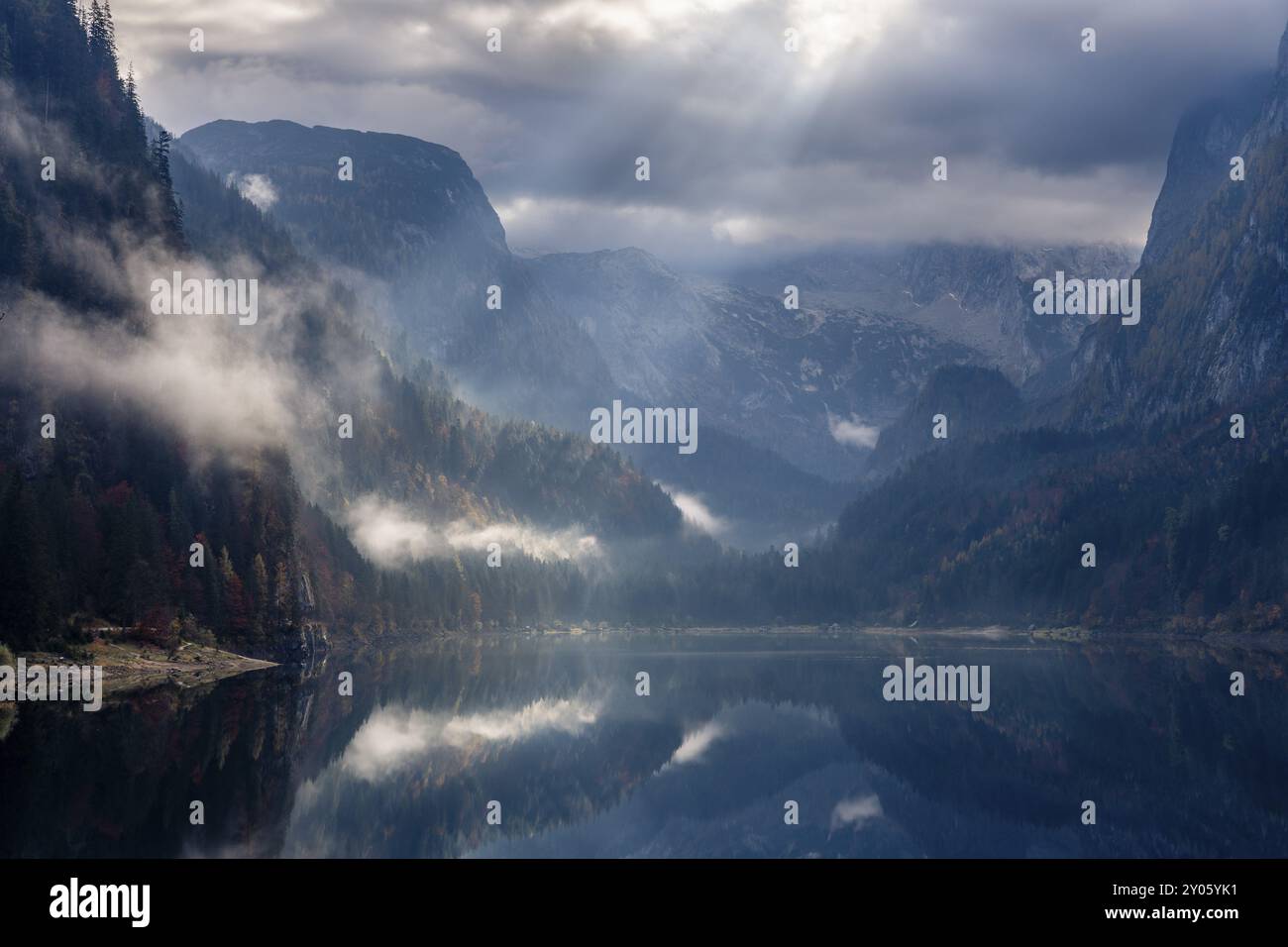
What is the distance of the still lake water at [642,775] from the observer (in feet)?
232

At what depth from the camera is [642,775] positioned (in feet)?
334

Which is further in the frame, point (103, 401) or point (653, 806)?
point (103, 401)

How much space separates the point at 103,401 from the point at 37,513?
58.6m

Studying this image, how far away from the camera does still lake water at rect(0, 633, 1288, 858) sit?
232ft

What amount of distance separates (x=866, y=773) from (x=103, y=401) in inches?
5123

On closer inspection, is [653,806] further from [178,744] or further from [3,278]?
[3,278]

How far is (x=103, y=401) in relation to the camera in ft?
636
